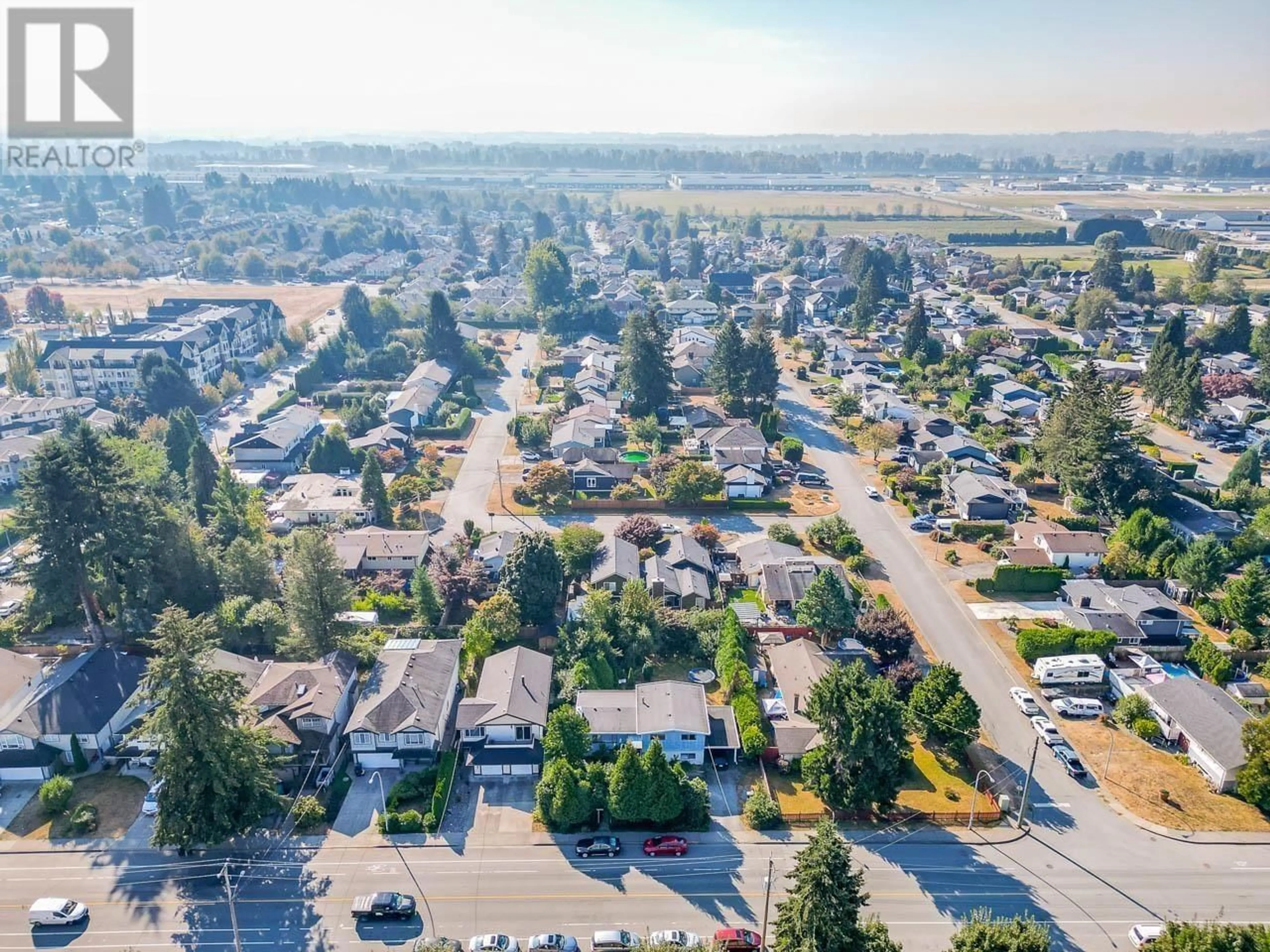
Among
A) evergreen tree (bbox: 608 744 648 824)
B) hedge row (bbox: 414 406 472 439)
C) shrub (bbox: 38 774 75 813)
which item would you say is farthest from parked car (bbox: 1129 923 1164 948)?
hedge row (bbox: 414 406 472 439)

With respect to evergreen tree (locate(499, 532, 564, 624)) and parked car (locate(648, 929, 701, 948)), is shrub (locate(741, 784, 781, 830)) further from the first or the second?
evergreen tree (locate(499, 532, 564, 624))

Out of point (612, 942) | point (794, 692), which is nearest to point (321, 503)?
point (794, 692)

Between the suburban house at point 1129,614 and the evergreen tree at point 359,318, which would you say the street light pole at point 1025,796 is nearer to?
the suburban house at point 1129,614

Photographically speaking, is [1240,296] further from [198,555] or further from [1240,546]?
[198,555]

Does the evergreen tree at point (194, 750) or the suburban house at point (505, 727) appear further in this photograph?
the suburban house at point (505, 727)

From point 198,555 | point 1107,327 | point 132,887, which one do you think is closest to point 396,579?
point 198,555

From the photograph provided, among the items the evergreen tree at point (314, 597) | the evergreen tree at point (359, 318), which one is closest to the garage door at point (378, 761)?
the evergreen tree at point (314, 597)
